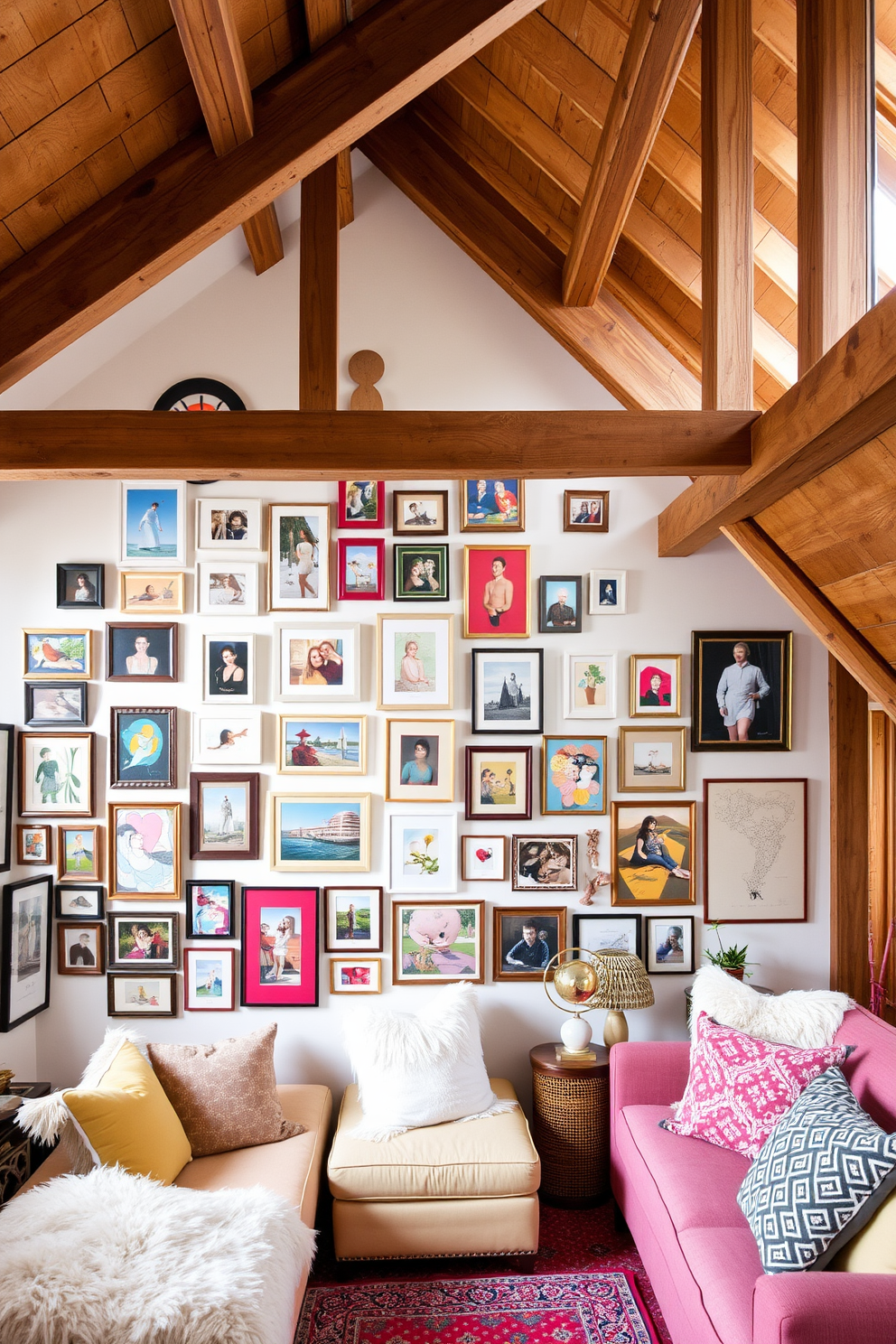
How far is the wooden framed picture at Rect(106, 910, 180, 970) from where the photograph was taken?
11.1ft

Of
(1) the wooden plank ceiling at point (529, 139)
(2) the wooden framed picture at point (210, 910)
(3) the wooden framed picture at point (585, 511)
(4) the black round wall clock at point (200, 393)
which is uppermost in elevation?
(1) the wooden plank ceiling at point (529, 139)

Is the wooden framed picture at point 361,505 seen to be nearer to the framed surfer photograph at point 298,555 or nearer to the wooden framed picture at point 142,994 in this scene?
the framed surfer photograph at point 298,555

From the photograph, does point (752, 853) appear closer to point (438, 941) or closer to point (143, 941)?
point (438, 941)

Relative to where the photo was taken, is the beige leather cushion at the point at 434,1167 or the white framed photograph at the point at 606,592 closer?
the beige leather cushion at the point at 434,1167

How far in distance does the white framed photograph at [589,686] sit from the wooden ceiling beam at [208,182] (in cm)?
199

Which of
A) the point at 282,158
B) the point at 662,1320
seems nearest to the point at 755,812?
the point at 662,1320

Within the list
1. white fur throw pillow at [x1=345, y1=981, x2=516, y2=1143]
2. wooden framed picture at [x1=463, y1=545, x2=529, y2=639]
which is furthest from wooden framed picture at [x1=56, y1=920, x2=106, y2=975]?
wooden framed picture at [x1=463, y1=545, x2=529, y2=639]

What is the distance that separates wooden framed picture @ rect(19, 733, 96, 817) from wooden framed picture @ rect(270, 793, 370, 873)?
741 mm

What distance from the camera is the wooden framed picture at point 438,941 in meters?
3.40

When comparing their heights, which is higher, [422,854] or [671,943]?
[422,854]

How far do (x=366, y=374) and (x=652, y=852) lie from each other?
7.30ft

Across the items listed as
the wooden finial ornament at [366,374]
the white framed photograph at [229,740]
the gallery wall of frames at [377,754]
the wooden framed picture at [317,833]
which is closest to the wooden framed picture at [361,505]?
the gallery wall of frames at [377,754]

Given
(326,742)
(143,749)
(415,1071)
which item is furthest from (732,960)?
(143,749)

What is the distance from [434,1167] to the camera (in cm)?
269
